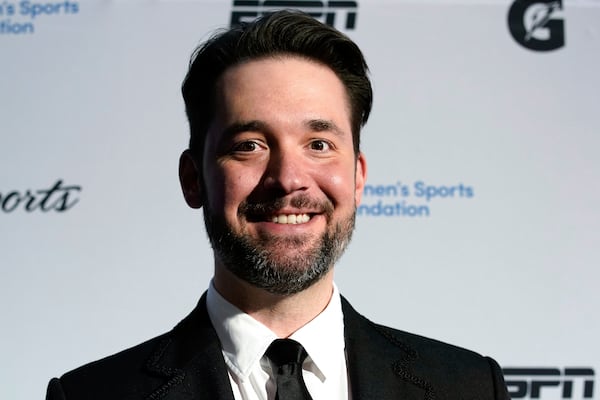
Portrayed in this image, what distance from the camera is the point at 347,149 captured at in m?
2.02

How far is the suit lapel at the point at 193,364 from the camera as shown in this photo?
1895mm

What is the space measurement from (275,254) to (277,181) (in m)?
0.17

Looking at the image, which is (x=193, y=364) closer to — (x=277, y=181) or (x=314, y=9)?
(x=277, y=181)

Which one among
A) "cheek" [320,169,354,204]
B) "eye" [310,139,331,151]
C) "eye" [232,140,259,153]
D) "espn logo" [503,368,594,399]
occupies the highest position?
"eye" [310,139,331,151]

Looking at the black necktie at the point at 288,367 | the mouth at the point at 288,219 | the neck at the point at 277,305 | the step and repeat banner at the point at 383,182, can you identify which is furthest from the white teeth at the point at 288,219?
the step and repeat banner at the point at 383,182

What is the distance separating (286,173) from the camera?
1.86 m

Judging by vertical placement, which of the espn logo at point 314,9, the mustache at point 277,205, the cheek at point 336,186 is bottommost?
the mustache at point 277,205

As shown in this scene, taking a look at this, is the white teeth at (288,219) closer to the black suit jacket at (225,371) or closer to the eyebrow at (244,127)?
the eyebrow at (244,127)

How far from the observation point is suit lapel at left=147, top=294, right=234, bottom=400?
1.89 meters

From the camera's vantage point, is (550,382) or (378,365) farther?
(550,382)

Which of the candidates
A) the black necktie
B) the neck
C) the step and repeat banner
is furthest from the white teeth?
the step and repeat banner

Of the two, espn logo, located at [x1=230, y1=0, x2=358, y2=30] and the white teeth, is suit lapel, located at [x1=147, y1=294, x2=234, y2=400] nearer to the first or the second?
the white teeth

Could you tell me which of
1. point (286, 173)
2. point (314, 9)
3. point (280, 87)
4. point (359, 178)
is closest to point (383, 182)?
point (314, 9)

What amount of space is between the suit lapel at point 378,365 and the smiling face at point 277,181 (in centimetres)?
25
